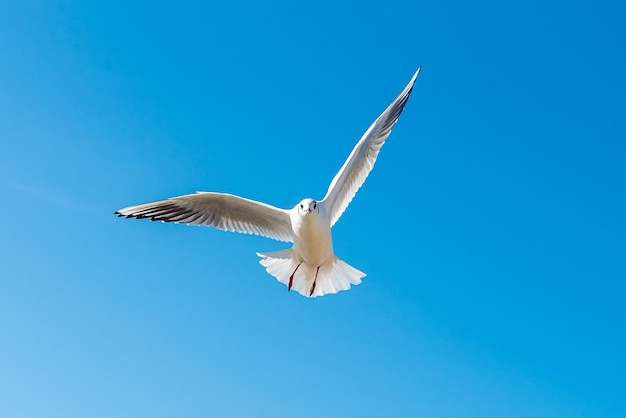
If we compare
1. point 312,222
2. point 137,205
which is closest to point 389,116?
point 312,222

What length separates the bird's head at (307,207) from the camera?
25.6 ft

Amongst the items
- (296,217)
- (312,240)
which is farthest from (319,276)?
(296,217)

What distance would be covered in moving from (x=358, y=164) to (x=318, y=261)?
1385 millimetres

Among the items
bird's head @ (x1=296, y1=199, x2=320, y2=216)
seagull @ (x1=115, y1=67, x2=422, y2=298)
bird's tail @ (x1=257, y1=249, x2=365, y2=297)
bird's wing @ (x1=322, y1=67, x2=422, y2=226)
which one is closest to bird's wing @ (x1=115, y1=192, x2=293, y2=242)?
seagull @ (x1=115, y1=67, x2=422, y2=298)

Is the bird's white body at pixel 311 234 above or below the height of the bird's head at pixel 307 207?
below

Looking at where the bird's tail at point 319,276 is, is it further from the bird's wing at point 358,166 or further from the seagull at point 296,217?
the bird's wing at point 358,166

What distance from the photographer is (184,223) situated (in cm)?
860

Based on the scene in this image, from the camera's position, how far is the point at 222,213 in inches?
347

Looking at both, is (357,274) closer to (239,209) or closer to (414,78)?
(239,209)

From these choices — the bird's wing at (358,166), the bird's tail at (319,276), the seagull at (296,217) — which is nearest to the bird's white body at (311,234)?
the seagull at (296,217)

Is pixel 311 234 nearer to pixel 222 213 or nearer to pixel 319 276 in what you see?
pixel 319 276

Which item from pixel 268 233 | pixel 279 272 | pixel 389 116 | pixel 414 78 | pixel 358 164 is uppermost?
pixel 414 78

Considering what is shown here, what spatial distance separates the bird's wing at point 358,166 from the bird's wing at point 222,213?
25.8 inches

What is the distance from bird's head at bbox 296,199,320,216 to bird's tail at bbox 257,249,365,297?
792mm
